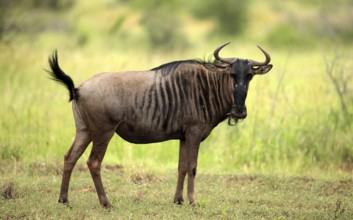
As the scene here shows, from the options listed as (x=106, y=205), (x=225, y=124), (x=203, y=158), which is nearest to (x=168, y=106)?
(x=106, y=205)

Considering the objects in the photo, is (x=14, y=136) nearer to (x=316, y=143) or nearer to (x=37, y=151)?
(x=37, y=151)

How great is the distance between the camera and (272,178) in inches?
354

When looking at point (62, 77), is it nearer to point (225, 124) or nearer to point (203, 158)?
point (203, 158)

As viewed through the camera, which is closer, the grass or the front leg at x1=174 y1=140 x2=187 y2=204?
the grass

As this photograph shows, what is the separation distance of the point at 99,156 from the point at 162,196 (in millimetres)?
1247

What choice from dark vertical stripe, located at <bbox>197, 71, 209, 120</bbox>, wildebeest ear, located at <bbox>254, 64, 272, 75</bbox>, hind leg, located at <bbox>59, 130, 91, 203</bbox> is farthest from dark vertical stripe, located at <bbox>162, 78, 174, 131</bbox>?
wildebeest ear, located at <bbox>254, 64, 272, 75</bbox>

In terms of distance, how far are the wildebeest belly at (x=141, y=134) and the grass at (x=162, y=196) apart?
0.69 meters

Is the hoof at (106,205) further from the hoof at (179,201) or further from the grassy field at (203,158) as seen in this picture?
the hoof at (179,201)

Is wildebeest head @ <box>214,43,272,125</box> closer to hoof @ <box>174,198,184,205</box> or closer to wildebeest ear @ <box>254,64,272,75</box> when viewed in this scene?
wildebeest ear @ <box>254,64,272,75</box>

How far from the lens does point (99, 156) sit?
7.12 m

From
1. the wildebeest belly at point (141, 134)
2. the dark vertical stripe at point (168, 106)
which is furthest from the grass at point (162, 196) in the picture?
the dark vertical stripe at point (168, 106)

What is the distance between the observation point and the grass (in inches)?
274

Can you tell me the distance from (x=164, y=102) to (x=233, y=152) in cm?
348

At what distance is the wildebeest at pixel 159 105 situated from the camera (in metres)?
7.00
